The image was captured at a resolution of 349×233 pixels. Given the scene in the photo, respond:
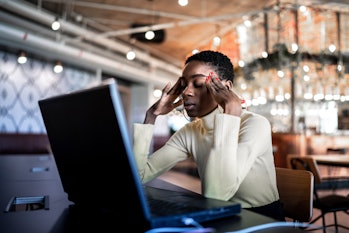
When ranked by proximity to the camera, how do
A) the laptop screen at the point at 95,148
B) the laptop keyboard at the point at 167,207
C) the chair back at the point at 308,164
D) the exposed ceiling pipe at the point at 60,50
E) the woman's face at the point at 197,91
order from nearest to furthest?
1. the laptop screen at the point at 95,148
2. the laptop keyboard at the point at 167,207
3. the woman's face at the point at 197,91
4. the chair back at the point at 308,164
5. the exposed ceiling pipe at the point at 60,50

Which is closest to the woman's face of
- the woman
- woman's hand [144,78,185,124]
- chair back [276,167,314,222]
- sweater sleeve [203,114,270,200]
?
the woman

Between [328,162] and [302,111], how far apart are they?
6.23 meters

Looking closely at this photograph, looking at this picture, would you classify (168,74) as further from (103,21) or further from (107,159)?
(107,159)

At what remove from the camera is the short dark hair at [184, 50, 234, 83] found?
129 centimetres

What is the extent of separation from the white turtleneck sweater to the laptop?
12 centimetres

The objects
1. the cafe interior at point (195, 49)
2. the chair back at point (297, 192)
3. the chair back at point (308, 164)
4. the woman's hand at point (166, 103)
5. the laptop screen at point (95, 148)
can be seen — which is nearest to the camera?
the laptop screen at point (95, 148)

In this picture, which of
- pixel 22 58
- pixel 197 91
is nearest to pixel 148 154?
pixel 197 91

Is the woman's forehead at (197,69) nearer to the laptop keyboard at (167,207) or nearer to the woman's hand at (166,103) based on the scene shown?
the woman's hand at (166,103)

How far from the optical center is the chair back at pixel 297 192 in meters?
1.54

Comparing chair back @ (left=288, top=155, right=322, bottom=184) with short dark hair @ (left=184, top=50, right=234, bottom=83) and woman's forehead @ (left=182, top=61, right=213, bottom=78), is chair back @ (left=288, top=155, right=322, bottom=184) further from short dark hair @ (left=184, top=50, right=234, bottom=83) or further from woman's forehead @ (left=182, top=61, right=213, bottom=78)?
woman's forehead @ (left=182, top=61, right=213, bottom=78)

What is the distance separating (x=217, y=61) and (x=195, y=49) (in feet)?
19.5

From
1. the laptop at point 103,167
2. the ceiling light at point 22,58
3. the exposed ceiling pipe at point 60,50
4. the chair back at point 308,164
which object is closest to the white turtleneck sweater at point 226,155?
the laptop at point 103,167

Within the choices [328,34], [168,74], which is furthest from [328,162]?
[168,74]

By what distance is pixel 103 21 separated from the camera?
7.66m
